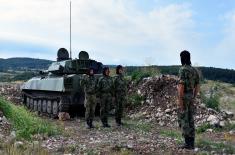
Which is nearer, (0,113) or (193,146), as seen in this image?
(193,146)

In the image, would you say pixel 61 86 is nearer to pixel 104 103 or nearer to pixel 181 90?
pixel 104 103

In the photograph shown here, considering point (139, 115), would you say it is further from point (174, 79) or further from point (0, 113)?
point (0, 113)

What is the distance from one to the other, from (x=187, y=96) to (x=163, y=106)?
1024 cm

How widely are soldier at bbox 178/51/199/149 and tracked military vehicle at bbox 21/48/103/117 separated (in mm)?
9263

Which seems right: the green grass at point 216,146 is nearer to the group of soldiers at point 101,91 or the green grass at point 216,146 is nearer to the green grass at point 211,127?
the green grass at point 211,127

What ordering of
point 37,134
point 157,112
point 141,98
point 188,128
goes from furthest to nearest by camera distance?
point 141,98
point 157,112
point 37,134
point 188,128

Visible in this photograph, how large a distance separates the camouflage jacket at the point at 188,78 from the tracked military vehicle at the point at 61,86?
9267mm

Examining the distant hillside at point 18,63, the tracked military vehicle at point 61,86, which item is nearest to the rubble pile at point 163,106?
the tracked military vehicle at point 61,86

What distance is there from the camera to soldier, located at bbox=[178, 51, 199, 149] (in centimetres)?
1253

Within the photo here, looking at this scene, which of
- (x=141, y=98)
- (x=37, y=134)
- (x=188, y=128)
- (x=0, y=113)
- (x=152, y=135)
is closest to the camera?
(x=188, y=128)

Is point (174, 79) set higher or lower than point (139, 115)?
higher

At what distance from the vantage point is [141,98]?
966 inches

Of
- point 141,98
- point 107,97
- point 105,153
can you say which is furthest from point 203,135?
point 141,98

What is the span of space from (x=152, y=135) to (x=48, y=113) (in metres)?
10.1
